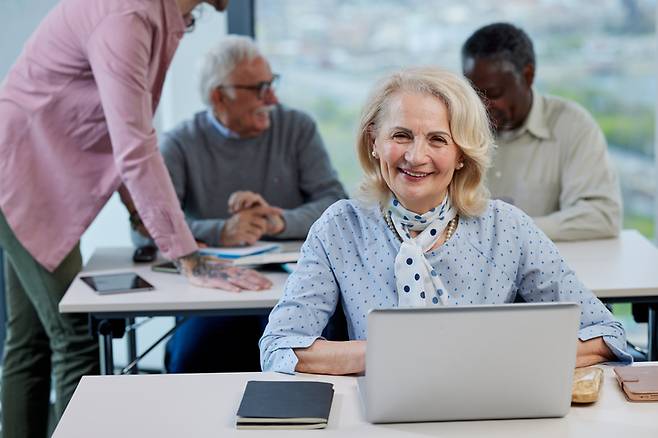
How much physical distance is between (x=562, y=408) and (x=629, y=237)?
1618 millimetres

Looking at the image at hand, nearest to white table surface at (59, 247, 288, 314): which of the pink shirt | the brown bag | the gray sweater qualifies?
the pink shirt

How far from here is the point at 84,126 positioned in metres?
2.89

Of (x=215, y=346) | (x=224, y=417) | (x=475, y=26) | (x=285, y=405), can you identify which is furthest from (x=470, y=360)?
(x=475, y=26)

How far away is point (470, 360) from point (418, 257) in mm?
503

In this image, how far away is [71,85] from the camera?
9.39ft

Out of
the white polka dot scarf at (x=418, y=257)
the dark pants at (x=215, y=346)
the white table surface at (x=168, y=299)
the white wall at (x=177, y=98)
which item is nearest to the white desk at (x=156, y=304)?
the white table surface at (x=168, y=299)

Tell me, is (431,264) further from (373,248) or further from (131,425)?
(131,425)

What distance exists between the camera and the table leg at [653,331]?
2.77 m

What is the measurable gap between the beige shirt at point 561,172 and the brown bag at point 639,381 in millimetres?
1254

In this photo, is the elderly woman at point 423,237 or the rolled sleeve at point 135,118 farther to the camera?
the rolled sleeve at point 135,118

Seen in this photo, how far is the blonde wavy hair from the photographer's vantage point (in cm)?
212

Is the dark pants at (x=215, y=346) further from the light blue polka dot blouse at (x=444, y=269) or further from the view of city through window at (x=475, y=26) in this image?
the view of city through window at (x=475, y=26)

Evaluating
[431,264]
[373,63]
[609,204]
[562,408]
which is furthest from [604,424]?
[373,63]

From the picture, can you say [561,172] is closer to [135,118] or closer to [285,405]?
[135,118]
